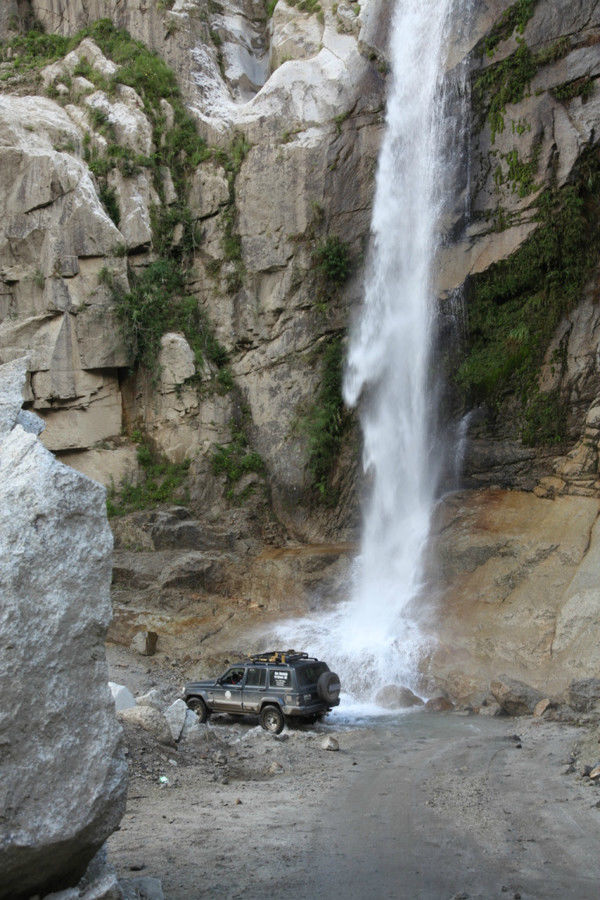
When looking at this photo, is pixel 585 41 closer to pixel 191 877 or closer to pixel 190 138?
pixel 190 138

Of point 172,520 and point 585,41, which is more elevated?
point 585,41

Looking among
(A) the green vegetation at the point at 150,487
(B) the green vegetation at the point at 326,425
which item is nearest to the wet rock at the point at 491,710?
(B) the green vegetation at the point at 326,425

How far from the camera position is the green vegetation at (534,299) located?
22.1 metres

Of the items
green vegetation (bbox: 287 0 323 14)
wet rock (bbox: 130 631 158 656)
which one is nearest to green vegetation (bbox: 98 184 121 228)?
green vegetation (bbox: 287 0 323 14)

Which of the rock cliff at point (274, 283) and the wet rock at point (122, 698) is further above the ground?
the rock cliff at point (274, 283)

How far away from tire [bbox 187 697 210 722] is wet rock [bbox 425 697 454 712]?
448 cm

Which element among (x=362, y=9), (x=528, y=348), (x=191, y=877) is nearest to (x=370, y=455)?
(x=528, y=348)

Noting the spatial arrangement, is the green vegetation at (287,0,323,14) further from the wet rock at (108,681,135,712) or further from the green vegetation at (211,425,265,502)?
the wet rock at (108,681,135,712)

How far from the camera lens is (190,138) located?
28953 millimetres

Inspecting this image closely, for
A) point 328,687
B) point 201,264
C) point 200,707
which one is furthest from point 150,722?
point 201,264

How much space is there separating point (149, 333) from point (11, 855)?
23054mm

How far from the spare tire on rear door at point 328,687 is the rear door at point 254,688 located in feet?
3.37

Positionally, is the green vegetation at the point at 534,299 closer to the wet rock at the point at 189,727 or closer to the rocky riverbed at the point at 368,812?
the rocky riverbed at the point at 368,812

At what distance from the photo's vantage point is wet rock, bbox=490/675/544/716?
48.7 ft
